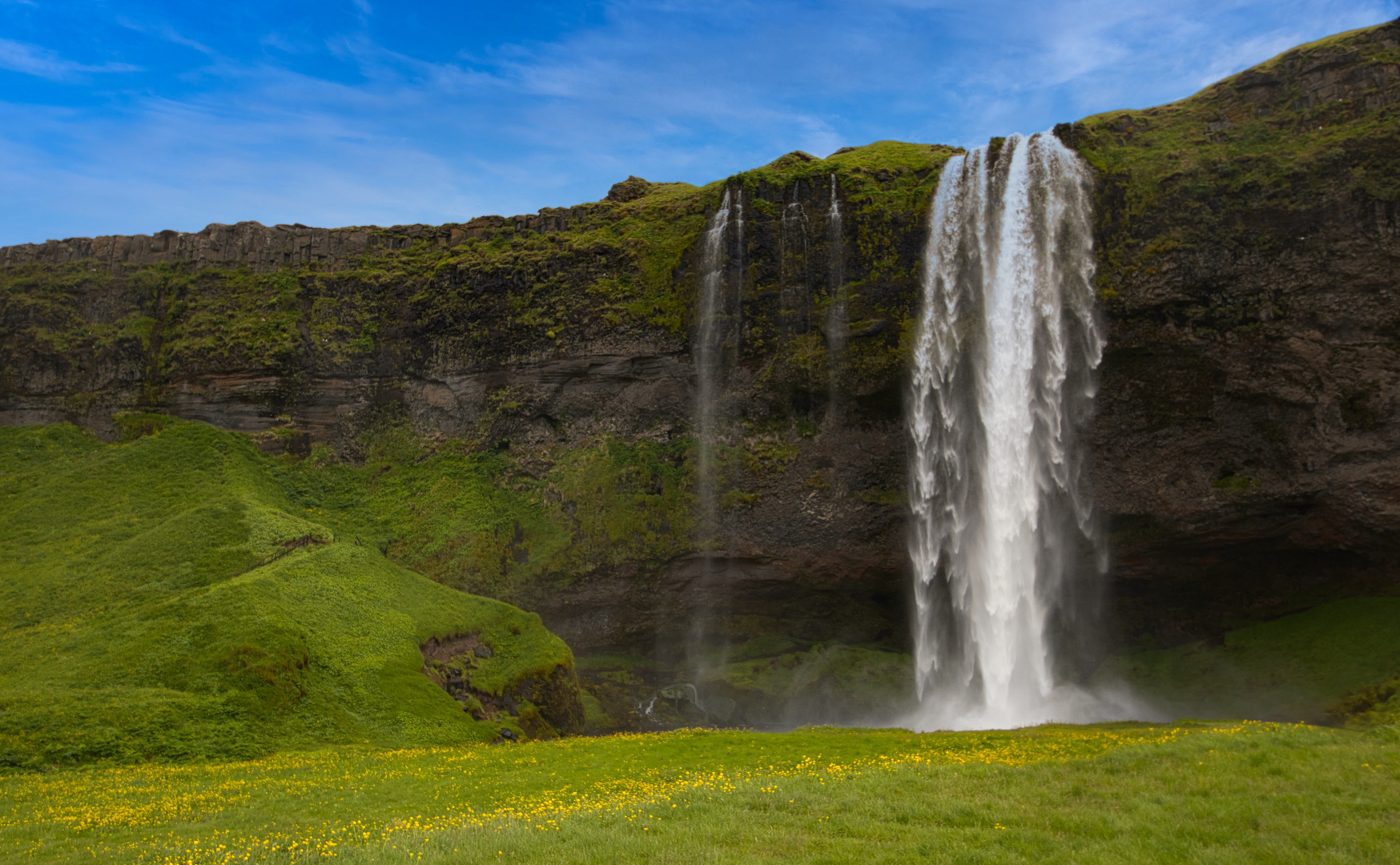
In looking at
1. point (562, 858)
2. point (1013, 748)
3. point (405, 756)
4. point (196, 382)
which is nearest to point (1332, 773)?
point (1013, 748)

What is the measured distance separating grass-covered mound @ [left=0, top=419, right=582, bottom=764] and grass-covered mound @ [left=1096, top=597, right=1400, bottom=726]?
93.5ft

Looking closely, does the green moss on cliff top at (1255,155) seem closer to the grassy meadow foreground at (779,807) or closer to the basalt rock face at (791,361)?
the basalt rock face at (791,361)

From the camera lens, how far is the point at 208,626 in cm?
3334

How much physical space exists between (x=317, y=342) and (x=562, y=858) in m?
57.8

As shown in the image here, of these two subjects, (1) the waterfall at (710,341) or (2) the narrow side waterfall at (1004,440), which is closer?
(2) the narrow side waterfall at (1004,440)

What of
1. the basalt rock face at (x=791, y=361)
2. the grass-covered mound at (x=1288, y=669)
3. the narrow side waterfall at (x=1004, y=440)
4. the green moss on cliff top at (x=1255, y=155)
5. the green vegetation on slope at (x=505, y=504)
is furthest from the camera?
the green vegetation on slope at (x=505, y=504)

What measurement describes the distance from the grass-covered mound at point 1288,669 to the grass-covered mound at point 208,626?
2849 centimetres

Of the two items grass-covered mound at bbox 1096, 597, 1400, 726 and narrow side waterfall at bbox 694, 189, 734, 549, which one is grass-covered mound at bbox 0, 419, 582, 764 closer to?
narrow side waterfall at bbox 694, 189, 734, 549

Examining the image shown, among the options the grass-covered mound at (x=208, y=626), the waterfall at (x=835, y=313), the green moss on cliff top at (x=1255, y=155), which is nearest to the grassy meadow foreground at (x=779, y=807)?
the grass-covered mound at (x=208, y=626)

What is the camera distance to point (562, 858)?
37.8ft

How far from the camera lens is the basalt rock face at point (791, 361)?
39.9m

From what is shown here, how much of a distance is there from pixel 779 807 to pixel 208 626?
27.4 metres

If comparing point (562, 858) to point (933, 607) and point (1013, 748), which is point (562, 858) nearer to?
point (1013, 748)

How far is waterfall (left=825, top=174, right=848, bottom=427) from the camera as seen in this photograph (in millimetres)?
48688
